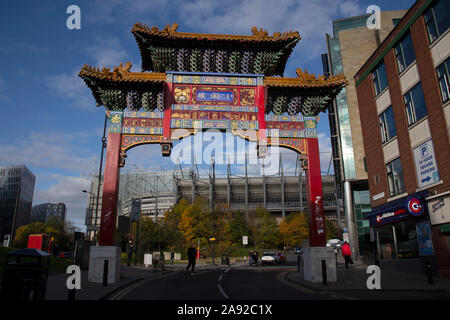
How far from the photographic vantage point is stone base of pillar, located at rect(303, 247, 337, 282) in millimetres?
14820

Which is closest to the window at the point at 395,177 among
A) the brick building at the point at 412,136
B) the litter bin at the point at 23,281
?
the brick building at the point at 412,136

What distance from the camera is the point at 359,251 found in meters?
43.8

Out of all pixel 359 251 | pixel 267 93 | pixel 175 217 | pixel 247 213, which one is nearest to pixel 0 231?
pixel 175 217

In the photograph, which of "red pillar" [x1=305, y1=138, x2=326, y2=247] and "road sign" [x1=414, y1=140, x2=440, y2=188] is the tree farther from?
"red pillar" [x1=305, y1=138, x2=326, y2=247]

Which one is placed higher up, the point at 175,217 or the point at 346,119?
the point at 346,119

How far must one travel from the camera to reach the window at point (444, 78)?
55.1ft

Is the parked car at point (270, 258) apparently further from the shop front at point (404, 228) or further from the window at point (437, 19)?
the window at point (437, 19)

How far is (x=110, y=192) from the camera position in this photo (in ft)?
50.6

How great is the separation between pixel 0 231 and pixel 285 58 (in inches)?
4276

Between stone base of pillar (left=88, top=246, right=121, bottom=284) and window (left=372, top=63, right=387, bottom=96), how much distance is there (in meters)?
21.0

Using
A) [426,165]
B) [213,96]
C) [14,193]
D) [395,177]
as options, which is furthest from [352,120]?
[14,193]

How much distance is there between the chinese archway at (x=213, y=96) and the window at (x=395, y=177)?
26.0ft
